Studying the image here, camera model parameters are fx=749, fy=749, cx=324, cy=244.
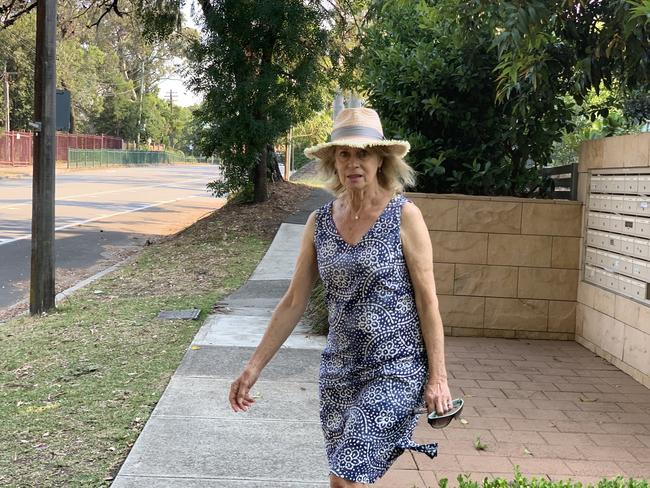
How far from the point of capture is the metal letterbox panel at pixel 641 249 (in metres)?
5.70

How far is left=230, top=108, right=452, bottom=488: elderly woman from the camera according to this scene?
253 centimetres

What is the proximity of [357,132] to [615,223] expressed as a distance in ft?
14.1

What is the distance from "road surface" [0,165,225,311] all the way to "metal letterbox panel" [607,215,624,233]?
7.29 m

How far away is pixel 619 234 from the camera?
6242mm

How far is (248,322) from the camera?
7480 millimetres

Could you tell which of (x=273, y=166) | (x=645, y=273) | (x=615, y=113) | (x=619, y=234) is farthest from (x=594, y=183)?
(x=273, y=166)

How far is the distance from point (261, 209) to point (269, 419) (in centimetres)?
1242

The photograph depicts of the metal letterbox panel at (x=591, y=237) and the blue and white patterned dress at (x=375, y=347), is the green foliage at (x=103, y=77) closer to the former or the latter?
the metal letterbox panel at (x=591, y=237)

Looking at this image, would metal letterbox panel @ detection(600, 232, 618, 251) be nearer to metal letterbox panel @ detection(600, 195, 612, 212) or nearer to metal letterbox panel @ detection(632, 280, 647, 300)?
metal letterbox panel @ detection(600, 195, 612, 212)

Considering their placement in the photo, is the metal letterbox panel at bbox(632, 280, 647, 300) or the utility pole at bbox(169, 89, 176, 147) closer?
the metal letterbox panel at bbox(632, 280, 647, 300)

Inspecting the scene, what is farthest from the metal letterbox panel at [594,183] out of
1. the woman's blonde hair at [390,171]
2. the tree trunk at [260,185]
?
the tree trunk at [260,185]

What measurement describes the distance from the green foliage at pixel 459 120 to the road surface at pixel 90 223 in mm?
5677

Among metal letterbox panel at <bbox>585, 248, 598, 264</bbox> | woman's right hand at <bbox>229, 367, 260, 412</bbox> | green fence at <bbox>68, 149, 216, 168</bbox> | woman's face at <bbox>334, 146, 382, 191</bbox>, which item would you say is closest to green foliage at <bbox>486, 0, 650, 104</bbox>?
metal letterbox panel at <bbox>585, 248, 598, 264</bbox>

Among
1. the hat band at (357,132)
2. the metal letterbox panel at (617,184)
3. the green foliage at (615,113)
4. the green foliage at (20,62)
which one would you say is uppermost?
the green foliage at (20,62)
